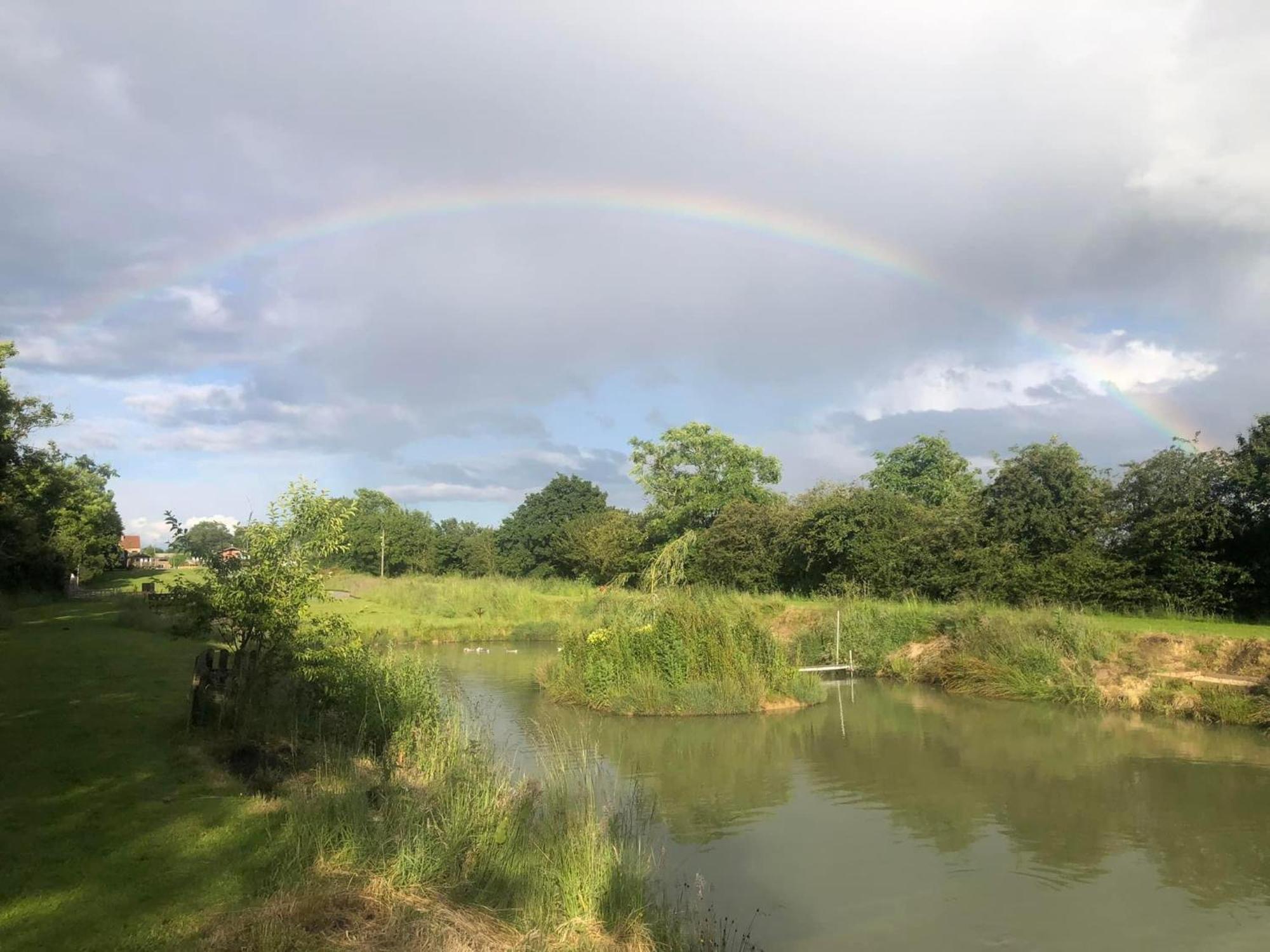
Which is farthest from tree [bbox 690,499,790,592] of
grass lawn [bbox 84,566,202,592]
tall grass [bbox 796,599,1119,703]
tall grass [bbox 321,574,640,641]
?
grass lawn [bbox 84,566,202,592]

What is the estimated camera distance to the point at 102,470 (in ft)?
234

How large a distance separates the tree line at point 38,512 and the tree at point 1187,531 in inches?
1175

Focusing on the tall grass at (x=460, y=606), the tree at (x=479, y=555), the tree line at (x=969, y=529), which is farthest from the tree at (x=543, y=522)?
the tall grass at (x=460, y=606)

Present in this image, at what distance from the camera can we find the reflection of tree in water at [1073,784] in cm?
984

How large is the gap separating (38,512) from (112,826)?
98.9 ft

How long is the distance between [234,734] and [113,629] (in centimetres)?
1479

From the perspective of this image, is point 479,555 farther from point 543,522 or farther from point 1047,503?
point 1047,503

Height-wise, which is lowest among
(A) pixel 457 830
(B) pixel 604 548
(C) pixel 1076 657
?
(A) pixel 457 830

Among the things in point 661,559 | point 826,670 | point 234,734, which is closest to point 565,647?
point 661,559

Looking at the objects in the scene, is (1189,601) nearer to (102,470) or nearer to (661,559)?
(661,559)

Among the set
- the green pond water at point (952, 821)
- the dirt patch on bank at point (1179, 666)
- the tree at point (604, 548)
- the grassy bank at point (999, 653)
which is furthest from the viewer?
the tree at point (604, 548)

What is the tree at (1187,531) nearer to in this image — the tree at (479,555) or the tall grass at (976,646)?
the tall grass at (976,646)

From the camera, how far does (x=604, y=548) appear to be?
5159 centimetres

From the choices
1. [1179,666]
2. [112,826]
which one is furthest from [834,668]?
[112,826]
